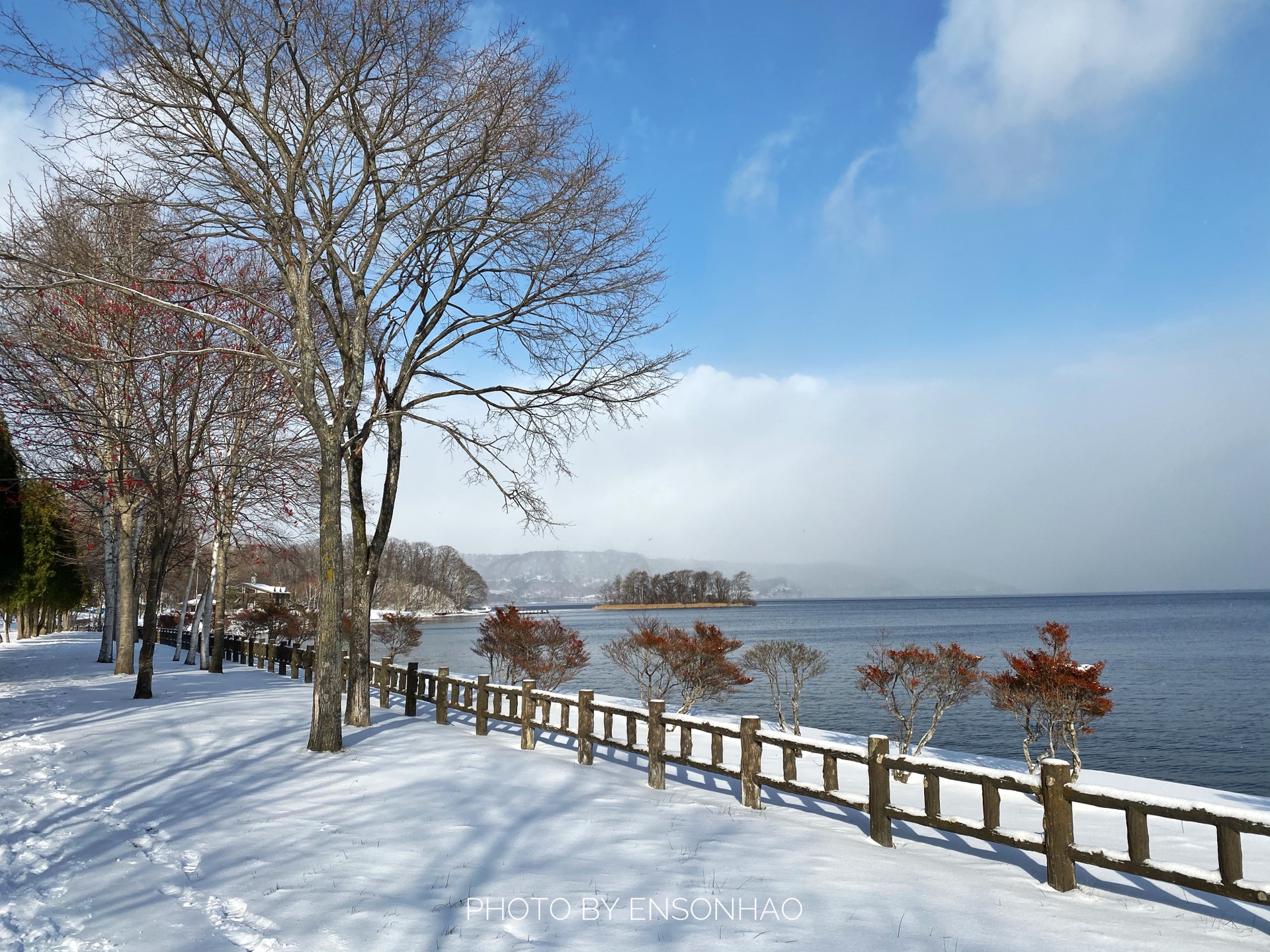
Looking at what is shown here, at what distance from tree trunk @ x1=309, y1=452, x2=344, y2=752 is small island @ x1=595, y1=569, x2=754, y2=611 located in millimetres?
147165

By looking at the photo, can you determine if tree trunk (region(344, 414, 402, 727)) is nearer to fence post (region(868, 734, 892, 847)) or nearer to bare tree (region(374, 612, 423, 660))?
fence post (region(868, 734, 892, 847))

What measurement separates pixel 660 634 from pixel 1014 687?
36.2ft

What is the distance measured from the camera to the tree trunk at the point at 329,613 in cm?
1046

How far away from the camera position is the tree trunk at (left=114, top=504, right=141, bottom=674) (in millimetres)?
21766

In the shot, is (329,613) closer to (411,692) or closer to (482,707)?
(482,707)

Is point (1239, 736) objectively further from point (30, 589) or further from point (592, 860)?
point (30, 589)

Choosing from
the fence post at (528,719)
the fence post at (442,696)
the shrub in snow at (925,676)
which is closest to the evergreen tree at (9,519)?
the fence post at (442,696)

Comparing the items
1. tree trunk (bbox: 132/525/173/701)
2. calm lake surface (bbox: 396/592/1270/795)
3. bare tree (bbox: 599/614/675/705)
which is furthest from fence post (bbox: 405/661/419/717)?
calm lake surface (bbox: 396/592/1270/795)

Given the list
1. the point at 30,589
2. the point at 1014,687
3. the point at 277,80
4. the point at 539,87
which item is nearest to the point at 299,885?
the point at 277,80

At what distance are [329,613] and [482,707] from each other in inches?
125

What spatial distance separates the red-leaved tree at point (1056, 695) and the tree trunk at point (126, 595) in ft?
74.7

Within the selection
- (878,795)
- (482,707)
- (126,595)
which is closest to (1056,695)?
(878,795)

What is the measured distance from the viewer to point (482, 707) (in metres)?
12.9

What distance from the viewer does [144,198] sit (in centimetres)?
1139
